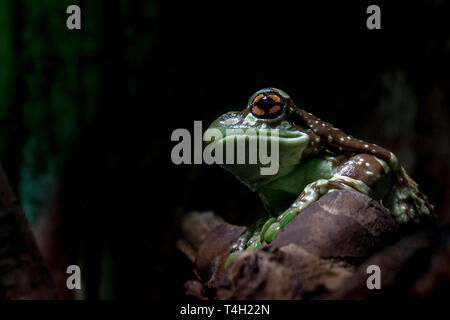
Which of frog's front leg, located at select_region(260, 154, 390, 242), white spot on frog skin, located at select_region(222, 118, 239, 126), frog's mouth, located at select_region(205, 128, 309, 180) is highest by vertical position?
white spot on frog skin, located at select_region(222, 118, 239, 126)

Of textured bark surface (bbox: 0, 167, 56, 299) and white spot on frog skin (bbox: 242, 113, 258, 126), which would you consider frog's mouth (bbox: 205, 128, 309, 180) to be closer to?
white spot on frog skin (bbox: 242, 113, 258, 126)

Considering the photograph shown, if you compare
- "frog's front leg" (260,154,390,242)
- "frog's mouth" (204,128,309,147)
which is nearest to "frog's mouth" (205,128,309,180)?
"frog's mouth" (204,128,309,147)

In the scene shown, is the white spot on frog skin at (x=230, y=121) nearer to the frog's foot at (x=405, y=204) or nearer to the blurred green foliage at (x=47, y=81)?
the frog's foot at (x=405, y=204)

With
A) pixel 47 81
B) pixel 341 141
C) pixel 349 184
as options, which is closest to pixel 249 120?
pixel 341 141

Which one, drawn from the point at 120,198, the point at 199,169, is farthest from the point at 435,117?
the point at 120,198

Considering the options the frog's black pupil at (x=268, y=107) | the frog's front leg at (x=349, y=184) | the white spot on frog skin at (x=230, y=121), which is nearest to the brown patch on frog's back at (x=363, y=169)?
the frog's front leg at (x=349, y=184)
